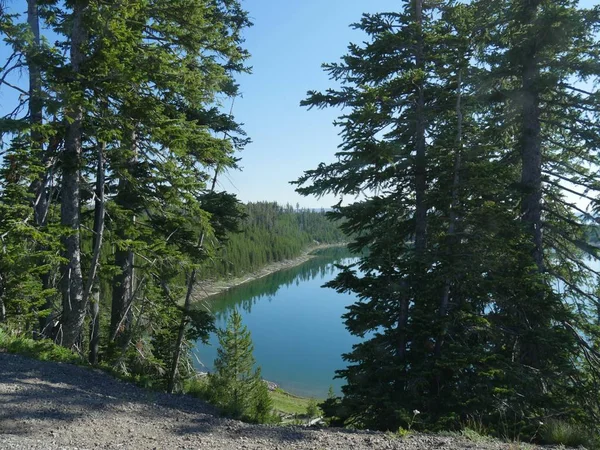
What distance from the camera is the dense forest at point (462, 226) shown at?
722 cm

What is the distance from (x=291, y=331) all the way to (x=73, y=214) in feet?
140

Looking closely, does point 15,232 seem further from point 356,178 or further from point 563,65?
point 563,65

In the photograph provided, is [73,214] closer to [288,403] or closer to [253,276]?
[288,403]

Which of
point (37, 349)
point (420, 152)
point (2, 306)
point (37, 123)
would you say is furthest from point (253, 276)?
point (37, 123)

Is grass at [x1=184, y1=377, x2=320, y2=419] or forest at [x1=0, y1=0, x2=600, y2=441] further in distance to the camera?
grass at [x1=184, y1=377, x2=320, y2=419]

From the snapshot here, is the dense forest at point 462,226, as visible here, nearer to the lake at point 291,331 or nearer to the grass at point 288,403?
the lake at point 291,331

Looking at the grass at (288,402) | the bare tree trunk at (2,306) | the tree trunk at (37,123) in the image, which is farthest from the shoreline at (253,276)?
the tree trunk at (37,123)

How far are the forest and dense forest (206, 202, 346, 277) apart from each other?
149ft

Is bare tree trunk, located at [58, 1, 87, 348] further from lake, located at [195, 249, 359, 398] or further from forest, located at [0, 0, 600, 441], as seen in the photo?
lake, located at [195, 249, 359, 398]

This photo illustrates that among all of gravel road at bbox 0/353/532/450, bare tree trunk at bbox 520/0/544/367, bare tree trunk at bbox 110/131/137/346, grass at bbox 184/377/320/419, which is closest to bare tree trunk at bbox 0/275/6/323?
bare tree trunk at bbox 110/131/137/346

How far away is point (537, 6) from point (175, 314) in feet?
40.2

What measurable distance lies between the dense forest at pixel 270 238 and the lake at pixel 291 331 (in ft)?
19.6

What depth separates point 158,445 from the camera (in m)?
4.62

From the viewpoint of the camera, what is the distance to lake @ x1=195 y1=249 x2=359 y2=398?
36.3 m
